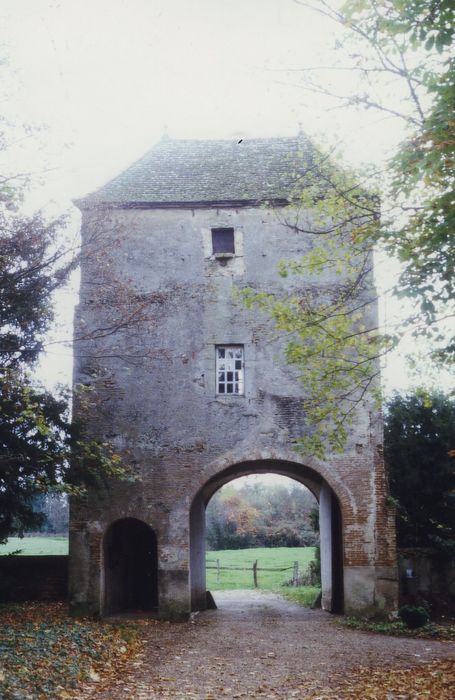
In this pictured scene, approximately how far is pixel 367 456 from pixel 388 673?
7117 millimetres

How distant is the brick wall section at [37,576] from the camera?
58.1 ft

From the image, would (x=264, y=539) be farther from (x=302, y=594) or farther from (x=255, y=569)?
(x=302, y=594)

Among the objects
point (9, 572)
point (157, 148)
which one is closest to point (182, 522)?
point (9, 572)

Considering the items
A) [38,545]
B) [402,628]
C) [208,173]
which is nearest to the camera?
[402,628]

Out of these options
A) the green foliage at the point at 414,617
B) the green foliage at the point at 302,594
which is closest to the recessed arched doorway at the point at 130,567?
the green foliage at the point at 302,594

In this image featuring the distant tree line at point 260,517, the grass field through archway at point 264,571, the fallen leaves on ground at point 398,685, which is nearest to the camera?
the fallen leaves on ground at point 398,685

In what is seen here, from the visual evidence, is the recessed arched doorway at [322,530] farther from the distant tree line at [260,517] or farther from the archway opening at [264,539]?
the distant tree line at [260,517]

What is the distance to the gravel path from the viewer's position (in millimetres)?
9805

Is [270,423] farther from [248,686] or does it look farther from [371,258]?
[248,686]

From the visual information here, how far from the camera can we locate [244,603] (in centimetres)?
2170

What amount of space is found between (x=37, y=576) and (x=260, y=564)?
66.1 ft

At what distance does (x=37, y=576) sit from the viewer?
58.6ft

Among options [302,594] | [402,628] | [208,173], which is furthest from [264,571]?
[208,173]

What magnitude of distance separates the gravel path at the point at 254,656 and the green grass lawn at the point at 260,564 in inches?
490
